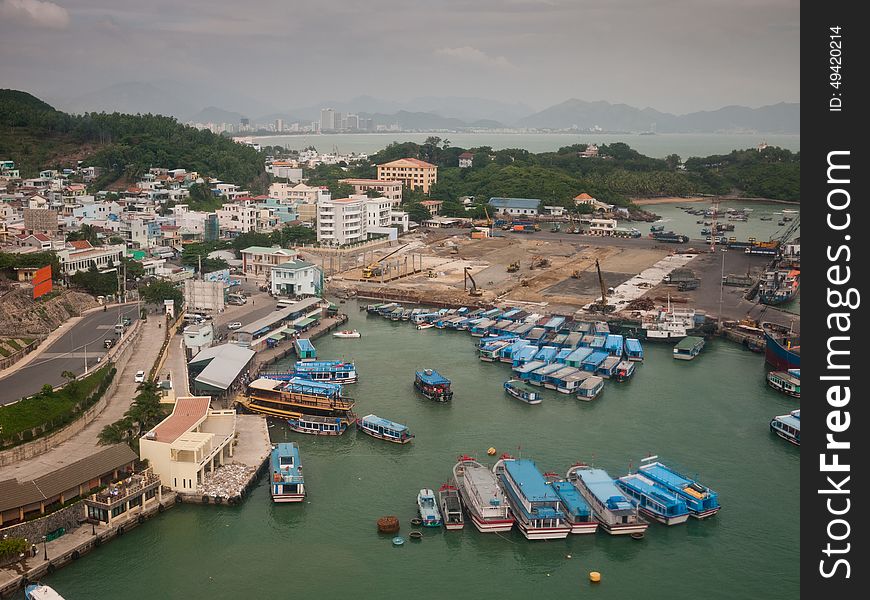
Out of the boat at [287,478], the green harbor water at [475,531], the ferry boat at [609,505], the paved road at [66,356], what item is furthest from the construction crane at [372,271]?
the ferry boat at [609,505]

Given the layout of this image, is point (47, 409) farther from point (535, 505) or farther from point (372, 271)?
point (372, 271)

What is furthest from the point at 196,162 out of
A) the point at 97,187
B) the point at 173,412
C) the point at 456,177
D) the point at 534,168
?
the point at 173,412

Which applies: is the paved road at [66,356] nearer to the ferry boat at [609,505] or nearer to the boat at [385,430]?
the boat at [385,430]

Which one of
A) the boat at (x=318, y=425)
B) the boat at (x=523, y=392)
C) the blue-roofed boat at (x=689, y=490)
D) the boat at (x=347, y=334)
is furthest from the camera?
the boat at (x=347, y=334)

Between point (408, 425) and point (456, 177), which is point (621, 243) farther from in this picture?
point (408, 425)
